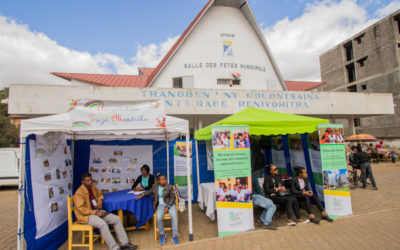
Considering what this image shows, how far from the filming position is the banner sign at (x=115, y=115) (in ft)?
13.6

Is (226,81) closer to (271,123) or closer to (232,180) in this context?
(271,123)

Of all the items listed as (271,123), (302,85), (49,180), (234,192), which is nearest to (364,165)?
(271,123)

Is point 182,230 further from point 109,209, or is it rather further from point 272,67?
point 272,67

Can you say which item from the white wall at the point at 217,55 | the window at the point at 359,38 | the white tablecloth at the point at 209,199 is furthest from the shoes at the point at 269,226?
the window at the point at 359,38

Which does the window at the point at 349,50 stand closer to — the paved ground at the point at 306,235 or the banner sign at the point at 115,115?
the paved ground at the point at 306,235

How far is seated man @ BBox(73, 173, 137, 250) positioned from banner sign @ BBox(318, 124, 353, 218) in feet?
15.2

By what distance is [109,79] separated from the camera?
21.1 meters

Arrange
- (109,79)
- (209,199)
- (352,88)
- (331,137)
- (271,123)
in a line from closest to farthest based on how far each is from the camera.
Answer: (271,123)
(209,199)
(331,137)
(109,79)
(352,88)

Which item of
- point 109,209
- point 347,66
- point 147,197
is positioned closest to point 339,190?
point 147,197

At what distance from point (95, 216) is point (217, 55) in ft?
43.3

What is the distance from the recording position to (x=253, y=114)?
19.7 ft

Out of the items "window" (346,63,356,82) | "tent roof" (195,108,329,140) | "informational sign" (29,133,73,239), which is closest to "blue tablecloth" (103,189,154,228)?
"informational sign" (29,133,73,239)

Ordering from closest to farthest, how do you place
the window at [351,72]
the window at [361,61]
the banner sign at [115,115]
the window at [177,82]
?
1. the banner sign at [115,115]
2. the window at [177,82]
3. the window at [361,61]
4. the window at [351,72]

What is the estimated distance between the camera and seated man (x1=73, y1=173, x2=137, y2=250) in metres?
4.23
